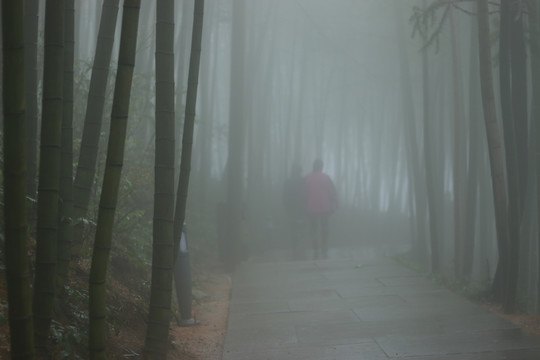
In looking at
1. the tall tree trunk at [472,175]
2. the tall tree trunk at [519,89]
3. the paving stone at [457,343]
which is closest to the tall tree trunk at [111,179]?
the paving stone at [457,343]

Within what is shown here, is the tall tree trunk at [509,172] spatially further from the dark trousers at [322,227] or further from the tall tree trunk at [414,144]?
the dark trousers at [322,227]

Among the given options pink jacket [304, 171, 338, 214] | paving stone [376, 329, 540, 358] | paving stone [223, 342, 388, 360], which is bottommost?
paving stone [223, 342, 388, 360]

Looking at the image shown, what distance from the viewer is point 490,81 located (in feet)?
16.3

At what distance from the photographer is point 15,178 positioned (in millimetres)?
2027

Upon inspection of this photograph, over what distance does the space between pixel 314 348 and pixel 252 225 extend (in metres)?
10.6

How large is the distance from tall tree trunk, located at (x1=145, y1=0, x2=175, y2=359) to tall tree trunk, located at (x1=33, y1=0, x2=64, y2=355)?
0.67 meters

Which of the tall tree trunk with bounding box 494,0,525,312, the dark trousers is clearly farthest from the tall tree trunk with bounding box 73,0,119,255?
the dark trousers

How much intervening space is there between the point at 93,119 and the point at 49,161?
1.05m

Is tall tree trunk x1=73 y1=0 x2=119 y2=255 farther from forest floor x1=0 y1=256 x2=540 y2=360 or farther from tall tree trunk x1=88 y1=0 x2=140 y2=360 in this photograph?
tall tree trunk x1=88 y1=0 x2=140 y2=360

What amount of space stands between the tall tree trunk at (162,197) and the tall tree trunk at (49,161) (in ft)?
2.19

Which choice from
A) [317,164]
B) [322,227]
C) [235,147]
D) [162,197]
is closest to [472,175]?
[235,147]

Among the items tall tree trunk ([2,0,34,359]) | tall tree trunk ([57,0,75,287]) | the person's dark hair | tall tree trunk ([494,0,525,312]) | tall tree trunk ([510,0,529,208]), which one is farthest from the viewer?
the person's dark hair

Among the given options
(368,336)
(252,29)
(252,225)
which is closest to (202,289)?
(368,336)

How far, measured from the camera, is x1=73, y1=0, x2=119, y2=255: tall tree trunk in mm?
3401
